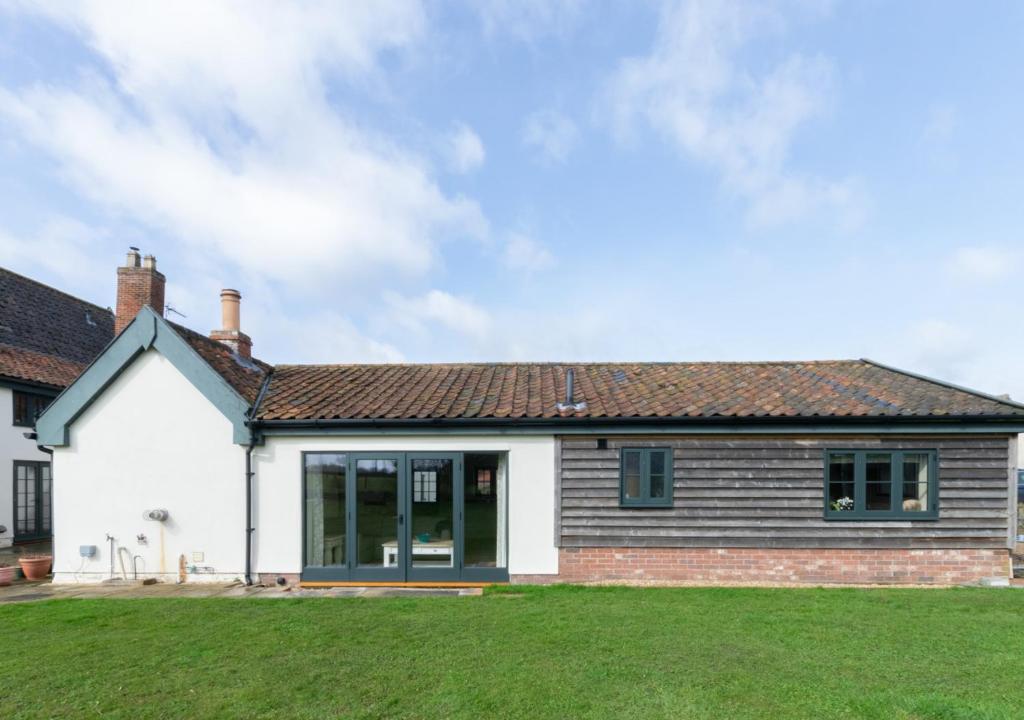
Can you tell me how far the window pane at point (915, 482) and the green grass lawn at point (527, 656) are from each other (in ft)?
5.30

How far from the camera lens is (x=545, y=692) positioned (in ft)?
Result: 18.4

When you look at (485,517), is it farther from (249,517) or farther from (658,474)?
(249,517)

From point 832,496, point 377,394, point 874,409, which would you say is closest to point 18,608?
point 377,394

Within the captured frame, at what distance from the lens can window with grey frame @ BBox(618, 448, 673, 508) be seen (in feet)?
34.6

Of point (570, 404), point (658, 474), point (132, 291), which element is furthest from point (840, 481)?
point (132, 291)

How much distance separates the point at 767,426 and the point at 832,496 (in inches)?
71.6

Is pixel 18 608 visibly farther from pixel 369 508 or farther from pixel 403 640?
pixel 403 640

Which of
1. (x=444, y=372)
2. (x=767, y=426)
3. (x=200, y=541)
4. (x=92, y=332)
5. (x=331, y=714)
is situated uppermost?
(x=92, y=332)

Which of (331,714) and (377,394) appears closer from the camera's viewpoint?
(331,714)

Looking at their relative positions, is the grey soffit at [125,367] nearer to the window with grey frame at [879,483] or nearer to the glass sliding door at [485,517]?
the glass sliding door at [485,517]

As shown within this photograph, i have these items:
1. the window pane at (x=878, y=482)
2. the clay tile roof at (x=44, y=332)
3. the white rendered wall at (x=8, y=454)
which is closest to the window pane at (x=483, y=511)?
the window pane at (x=878, y=482)

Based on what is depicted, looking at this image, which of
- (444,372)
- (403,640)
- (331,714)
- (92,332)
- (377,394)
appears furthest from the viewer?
(92,332)

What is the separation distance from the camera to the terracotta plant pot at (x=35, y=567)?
1155 cm

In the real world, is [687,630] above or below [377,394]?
below
